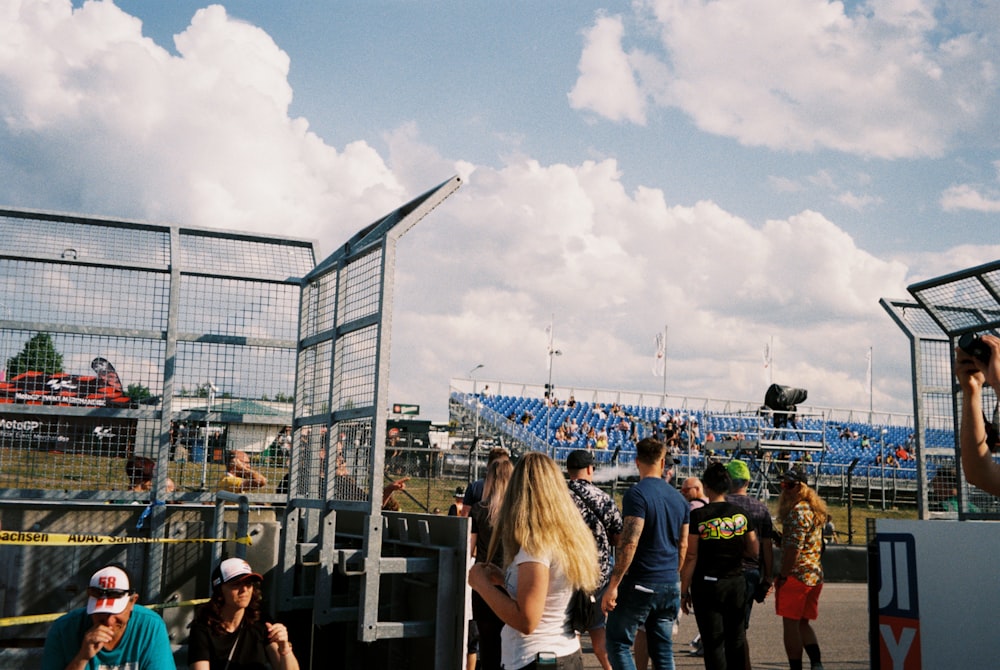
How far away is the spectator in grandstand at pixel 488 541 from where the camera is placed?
5.97 m

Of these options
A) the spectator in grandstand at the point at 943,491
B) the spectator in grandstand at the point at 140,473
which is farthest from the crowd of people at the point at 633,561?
the spectator in grandstand at the point at 943,491

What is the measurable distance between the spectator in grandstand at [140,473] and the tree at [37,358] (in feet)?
3.18

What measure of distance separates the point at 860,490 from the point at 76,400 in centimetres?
2294

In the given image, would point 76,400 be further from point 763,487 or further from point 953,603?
point 763,487

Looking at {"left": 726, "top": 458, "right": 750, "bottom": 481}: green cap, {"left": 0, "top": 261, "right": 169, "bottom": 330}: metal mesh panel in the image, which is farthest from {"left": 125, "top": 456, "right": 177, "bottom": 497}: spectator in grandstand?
{"left": 726, "top": 458, "right": 750, "bottom": 481}: green cap

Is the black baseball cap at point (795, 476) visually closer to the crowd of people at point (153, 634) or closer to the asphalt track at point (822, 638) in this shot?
the asphalt track at point (822, 638)

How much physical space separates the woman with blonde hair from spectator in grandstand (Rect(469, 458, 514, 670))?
1.91 metres

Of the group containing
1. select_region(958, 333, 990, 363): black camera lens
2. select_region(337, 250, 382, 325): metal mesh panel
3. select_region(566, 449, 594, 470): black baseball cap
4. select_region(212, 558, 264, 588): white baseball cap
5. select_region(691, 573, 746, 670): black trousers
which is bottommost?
select_region(691, 573, 746, 670): black trousers

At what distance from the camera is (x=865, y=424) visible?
141 feet

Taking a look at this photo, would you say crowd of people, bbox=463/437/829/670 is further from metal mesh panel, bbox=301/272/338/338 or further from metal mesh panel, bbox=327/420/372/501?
metal mesh panel, bbox=301/272/338/338

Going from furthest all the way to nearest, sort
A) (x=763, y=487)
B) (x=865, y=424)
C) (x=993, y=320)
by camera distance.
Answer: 1. (x=865, y=424)
2. (x=763, y=487)
3. (x=993, y=320)

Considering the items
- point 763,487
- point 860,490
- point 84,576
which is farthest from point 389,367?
point 860,490

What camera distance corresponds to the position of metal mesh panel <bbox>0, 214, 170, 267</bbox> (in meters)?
7.96

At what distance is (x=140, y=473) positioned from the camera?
7852 millimetres
